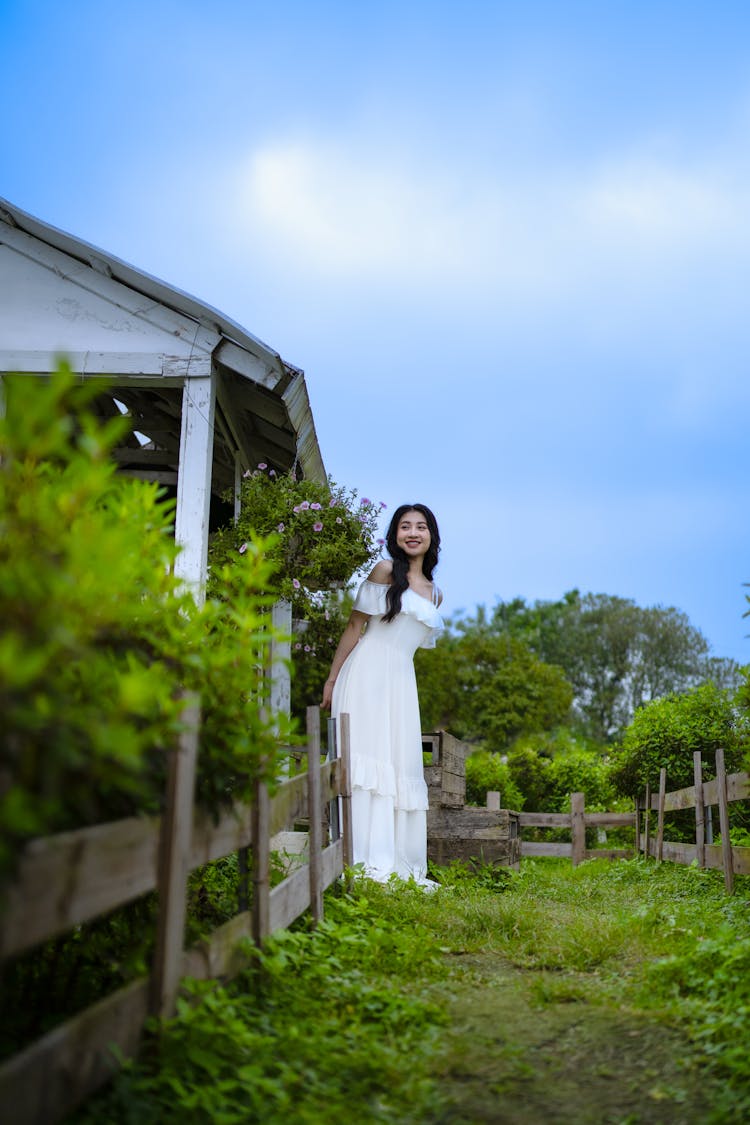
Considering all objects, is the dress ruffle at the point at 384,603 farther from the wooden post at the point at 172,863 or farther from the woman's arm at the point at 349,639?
the wooden post at the point at 172,863

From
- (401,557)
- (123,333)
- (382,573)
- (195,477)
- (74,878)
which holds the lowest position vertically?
(74,878)

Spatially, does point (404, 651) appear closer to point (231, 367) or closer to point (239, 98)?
point (231, 367)

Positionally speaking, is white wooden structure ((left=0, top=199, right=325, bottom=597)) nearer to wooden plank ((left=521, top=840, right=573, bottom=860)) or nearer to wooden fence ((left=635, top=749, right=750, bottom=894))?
wooden fence ((left=635, top=749, right=750, bottom=894))

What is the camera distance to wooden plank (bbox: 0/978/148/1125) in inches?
78.5

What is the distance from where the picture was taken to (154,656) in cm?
300

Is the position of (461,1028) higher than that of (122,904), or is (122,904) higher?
(122,904)

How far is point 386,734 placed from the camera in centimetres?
684

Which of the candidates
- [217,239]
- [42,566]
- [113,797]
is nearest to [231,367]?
[113,797]

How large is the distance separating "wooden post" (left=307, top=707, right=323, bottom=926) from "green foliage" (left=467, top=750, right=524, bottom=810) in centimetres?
1121

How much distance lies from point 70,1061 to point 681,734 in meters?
9.55

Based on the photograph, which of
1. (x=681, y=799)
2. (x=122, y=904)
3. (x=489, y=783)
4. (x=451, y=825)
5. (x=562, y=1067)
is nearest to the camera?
(x=122, y=904)

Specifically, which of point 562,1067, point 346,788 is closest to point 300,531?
point 346,788

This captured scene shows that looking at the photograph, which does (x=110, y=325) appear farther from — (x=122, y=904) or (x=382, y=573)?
(x=122, y=904)

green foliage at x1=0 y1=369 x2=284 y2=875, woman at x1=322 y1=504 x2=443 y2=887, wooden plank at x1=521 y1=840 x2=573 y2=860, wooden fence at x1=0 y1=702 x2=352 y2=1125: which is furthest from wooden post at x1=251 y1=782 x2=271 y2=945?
wooden plank at x1=521 y1=840 x2=573 y2=860
